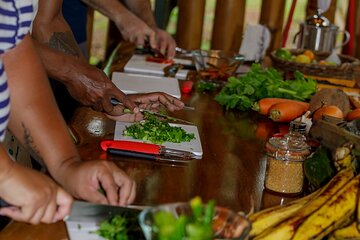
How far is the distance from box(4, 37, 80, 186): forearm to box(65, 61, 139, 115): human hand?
0.67 meters

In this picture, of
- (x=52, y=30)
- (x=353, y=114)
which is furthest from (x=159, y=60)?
(x=353, y=114)

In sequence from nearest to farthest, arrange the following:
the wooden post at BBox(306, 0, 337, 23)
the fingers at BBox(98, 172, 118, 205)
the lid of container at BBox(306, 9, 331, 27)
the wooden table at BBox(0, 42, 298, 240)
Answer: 1. the fingers at BBox(98, 172, 118, 205)
2. the wooden table at BBox(0, 42, 298, 240)
3. the lid of container at BBox(306, 9, 331, 27)
4. the wooden post at BBox(306, 0, 337, 23)

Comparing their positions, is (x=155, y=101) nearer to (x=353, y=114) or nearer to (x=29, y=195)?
(x=353, y=114)

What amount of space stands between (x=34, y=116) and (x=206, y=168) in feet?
1.72

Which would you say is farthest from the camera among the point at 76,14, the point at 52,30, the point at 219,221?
the point at 76,14

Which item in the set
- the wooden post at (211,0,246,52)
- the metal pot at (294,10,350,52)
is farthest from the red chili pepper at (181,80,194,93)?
the wooden post at (211,0,246,52)

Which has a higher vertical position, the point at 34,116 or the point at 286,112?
the point at 34,116

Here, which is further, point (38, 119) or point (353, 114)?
point (353, 114)

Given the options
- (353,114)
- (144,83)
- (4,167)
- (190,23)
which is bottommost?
(190,23)

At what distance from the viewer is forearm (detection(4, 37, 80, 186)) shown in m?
1.67

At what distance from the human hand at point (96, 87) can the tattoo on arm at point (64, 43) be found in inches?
20.8

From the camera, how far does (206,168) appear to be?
2.01 metres

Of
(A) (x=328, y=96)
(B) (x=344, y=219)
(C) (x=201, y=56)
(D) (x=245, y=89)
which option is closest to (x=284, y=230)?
(B) (x=344, y=219)

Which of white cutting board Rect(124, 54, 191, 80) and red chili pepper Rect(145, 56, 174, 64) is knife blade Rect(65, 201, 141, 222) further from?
red chili pepper Rect(145, 56, 174, 64)
